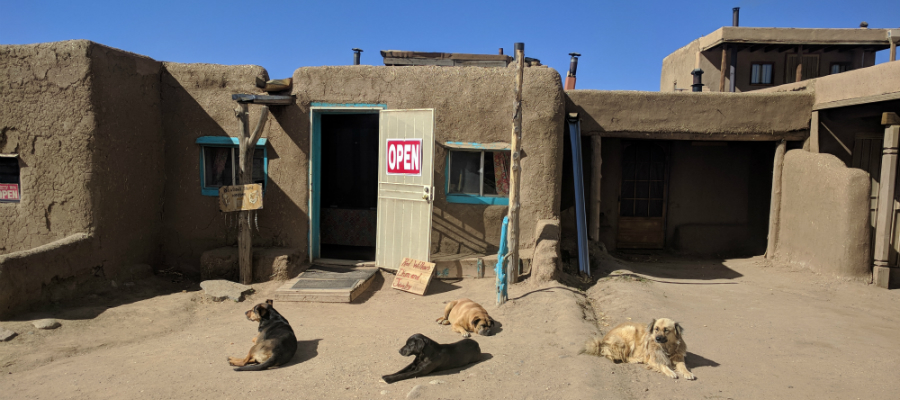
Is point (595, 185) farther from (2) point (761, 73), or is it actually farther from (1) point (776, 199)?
(2) point (761, 73)

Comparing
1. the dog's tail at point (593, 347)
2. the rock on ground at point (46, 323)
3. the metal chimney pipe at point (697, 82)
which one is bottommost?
the rock on ground at point (46, 323)

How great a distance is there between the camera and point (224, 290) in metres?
6.73

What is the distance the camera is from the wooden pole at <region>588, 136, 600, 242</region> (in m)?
8.04

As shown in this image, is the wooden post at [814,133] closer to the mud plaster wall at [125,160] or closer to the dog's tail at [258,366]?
the dog's tail at [258,366]

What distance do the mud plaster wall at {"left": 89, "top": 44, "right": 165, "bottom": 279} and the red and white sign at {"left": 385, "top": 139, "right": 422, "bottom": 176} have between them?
11.0 ft

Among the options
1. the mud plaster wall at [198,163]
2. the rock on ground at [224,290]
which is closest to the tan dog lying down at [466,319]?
the rock on ground at [224,290]

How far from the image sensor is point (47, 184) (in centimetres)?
652

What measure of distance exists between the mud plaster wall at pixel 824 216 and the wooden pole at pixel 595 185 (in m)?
2.90

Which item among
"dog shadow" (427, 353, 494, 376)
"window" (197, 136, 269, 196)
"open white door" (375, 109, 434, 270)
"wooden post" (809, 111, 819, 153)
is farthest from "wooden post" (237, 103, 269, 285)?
"wooden post" (809, 111, 819, 153)

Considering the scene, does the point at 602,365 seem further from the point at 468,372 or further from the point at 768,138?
the point at 768,138

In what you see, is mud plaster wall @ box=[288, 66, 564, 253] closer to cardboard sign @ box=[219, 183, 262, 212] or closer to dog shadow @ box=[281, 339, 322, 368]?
cardboard sign @ box=[219, 183, 262, 212]

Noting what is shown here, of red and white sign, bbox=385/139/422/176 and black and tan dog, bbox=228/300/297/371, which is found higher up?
red and white sign, bbox=385/139/422/176

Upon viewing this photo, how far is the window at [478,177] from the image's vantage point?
743 cm

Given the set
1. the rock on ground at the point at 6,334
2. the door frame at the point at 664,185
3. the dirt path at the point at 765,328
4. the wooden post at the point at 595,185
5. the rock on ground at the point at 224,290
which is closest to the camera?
the dirt path at the point at 765,328
